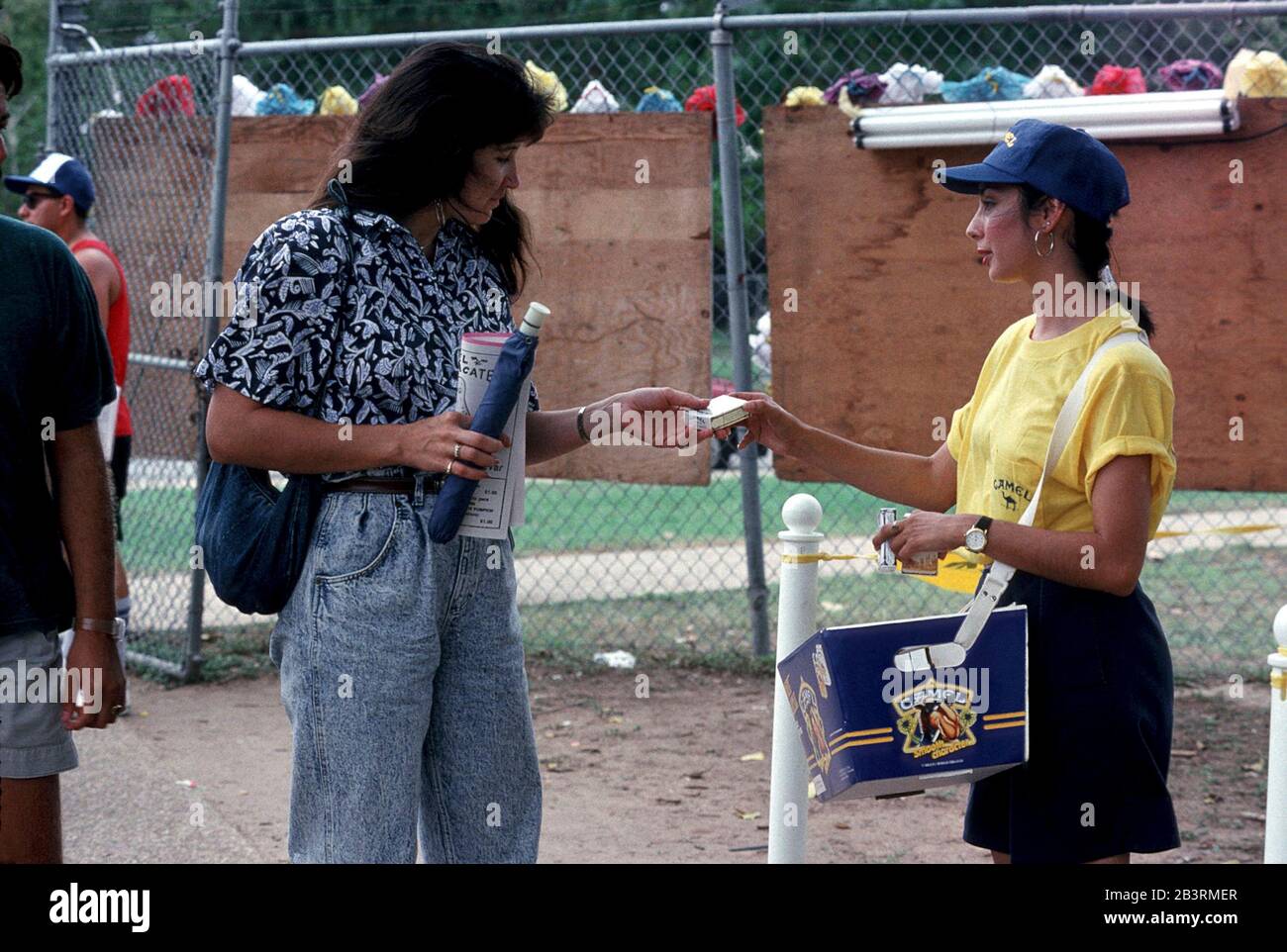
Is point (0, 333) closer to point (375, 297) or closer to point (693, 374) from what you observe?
point (375, 297)

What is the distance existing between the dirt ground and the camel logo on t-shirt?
200cm

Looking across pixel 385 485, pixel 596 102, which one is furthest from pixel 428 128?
pixel 596 102

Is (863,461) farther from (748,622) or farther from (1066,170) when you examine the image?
(748,622)

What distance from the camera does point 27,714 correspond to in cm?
267

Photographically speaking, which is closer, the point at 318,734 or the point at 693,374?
the point at 318,734

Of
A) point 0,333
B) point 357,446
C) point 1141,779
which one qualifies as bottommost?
point 1141,779

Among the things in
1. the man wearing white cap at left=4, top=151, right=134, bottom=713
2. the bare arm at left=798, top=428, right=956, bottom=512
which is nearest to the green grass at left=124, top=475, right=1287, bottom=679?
the man wearing white cap at left=4, top=151, right=134, bottom=713

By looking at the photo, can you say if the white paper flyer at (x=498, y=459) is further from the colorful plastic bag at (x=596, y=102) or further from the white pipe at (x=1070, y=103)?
the colorful plastic bag at (x=596, y=102)

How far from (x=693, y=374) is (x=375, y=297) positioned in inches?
152

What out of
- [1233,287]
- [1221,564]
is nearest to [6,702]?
[1233,287]

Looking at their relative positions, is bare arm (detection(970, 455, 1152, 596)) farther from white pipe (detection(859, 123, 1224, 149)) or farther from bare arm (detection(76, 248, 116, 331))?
bare arm (detection(76, 248, 116, 331))

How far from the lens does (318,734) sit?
2.60m

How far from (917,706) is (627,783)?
123 inches
